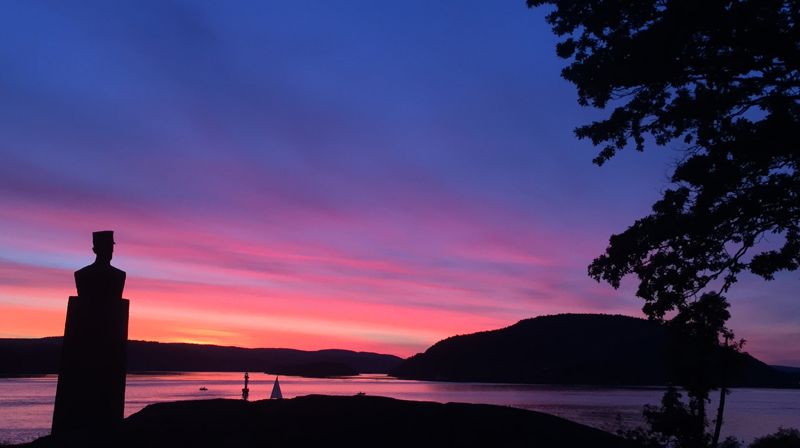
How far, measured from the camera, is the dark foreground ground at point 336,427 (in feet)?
33.5

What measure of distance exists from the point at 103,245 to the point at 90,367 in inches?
86.8

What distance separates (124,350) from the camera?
1255 cm

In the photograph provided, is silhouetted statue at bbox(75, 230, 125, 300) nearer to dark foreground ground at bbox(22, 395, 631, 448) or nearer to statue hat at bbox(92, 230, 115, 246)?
statue hat at bbox(92, 230, 115, 246)

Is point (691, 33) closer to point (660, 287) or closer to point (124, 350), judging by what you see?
point (660, 287)

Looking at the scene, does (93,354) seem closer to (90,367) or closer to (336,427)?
(90,367)

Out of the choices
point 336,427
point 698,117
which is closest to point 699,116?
point 698,117

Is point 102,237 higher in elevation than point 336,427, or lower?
higher

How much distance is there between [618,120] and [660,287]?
11.6ft

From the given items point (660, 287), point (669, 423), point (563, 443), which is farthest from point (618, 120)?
point (669, 423)

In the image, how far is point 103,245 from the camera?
12805mm

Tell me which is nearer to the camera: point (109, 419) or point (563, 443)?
point (563, 443)

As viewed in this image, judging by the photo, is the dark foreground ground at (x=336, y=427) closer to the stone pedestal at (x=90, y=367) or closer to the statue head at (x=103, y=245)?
the stone pedestal at (x=90, y=367)

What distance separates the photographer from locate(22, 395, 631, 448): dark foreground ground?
10.2 meters

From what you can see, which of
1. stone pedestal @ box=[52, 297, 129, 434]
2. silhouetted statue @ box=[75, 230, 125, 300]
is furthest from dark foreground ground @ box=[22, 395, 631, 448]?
silhouetted statue @ box=[75, 230, 125, 300]
